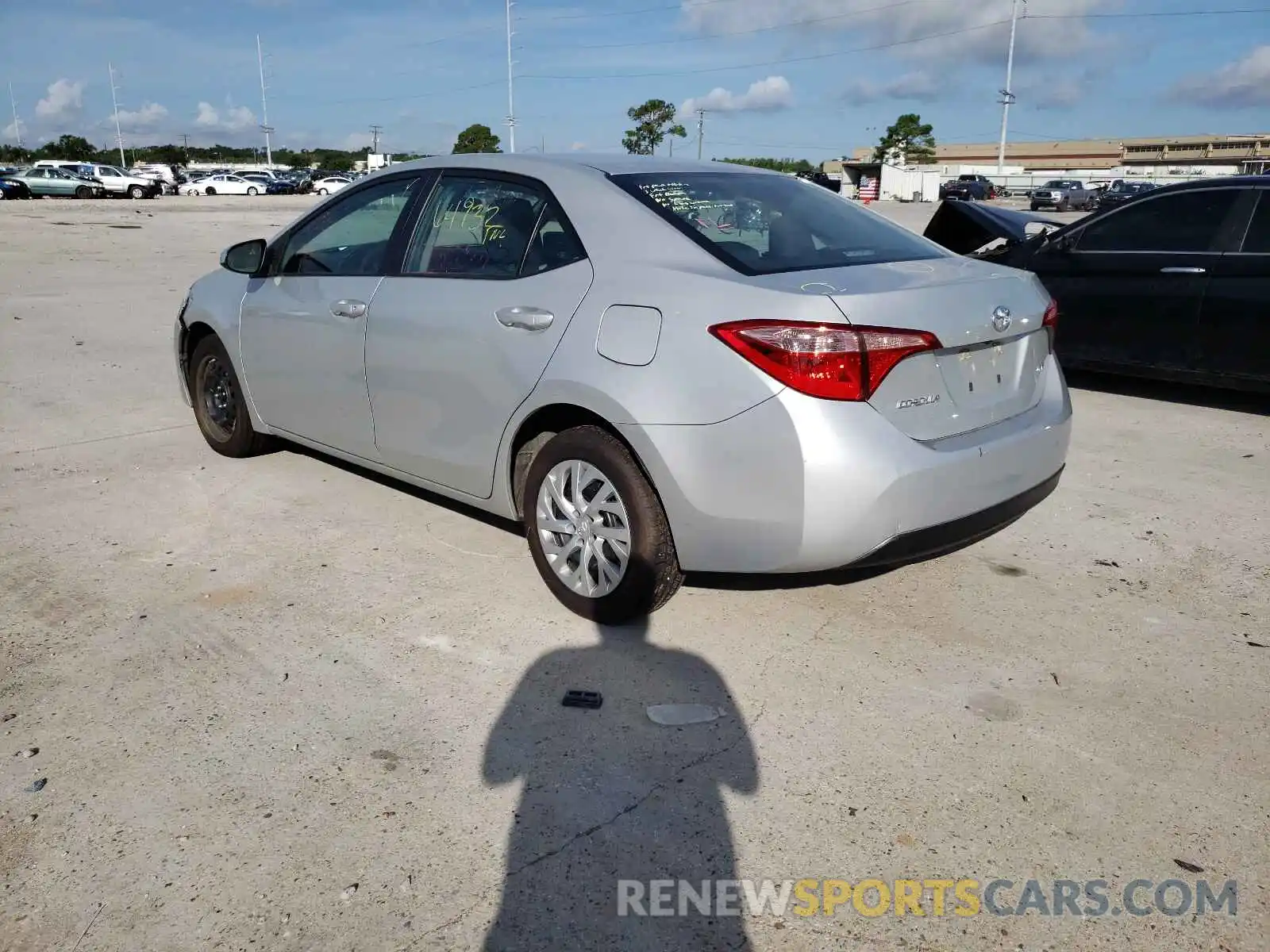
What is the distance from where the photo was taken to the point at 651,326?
10.8 ft

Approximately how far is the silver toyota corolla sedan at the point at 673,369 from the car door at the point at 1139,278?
3.57m

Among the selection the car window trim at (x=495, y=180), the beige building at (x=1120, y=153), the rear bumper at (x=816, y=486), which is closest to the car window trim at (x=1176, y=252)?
the rear bumper at (x=816, y=486)

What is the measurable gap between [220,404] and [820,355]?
12.9ft

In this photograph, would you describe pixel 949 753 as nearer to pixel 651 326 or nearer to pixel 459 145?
pixel 651 326

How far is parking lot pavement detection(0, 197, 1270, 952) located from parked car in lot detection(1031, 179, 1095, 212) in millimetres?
54029

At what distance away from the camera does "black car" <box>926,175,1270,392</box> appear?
21.4 feet

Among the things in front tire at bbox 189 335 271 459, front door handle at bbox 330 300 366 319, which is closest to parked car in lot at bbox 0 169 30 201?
front tire at bbox 189 335 271 459

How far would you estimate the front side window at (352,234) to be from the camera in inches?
176

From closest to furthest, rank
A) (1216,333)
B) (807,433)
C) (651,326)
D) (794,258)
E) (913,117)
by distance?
(807,433) → (651,326) → (794,258) → (1216,333) → (913,117)

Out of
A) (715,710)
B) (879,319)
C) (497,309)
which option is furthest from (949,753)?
(497,309)

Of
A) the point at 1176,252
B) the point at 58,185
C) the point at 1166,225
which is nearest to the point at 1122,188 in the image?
the point at 58,185

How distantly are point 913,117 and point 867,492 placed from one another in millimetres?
99618

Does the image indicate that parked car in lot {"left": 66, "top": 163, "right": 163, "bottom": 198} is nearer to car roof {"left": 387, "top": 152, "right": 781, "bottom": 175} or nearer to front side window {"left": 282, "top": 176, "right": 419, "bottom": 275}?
front side window {"left": 282, "top": 176, "right": 419, "bottom": 275}

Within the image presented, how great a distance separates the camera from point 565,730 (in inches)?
120
